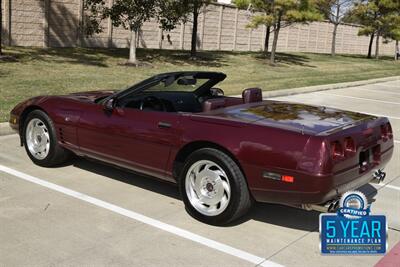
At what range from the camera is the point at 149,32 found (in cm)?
2456

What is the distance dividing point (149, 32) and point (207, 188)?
2090 centimetres

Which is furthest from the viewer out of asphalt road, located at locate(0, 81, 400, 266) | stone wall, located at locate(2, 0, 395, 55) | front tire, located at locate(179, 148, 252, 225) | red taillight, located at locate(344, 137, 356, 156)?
stone wall, located at locate(2, 0, 395, 55)

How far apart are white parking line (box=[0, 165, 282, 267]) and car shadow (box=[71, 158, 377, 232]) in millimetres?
419

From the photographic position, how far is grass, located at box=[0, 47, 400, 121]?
11773mm

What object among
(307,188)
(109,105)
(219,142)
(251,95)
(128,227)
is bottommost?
(128,227)

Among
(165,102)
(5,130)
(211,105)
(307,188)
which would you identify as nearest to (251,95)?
(211,105)

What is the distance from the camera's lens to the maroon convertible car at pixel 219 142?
4.04 meters

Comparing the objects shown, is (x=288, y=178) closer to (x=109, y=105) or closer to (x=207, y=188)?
(x=207, y=188)

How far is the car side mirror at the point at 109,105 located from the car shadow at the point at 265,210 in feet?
2.12

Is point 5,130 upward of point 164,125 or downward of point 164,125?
downward

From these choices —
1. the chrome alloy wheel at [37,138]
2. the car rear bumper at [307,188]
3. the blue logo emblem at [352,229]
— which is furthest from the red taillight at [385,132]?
the chrome alloy wheel at [37,138]

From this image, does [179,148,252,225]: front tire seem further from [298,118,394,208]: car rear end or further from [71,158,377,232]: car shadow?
[298,118,394,208]: car rear end

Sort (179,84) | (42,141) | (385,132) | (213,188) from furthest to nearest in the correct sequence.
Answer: (42,141) < (179,84) < (385,132) < (213,188)

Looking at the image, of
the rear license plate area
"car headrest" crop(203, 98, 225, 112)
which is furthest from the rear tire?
the rear license plate area
